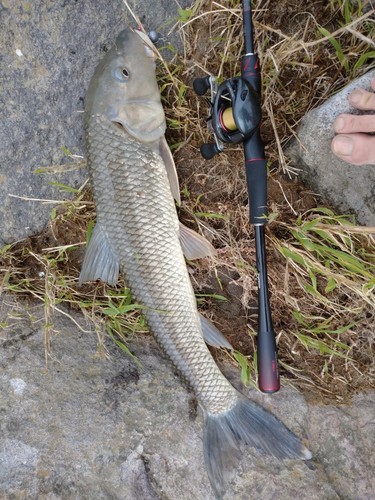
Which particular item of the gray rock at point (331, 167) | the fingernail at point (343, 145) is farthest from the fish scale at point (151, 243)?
the fingernail at point (343, 145)

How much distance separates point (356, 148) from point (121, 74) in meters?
1.26

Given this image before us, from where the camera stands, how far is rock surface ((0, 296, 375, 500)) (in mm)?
2438

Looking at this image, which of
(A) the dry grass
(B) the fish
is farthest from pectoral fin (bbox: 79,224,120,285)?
(A) the dry grass

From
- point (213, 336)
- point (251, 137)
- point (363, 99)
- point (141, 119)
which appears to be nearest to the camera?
point (363, 99)

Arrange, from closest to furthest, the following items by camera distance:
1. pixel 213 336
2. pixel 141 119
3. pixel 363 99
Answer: pixel 363 99 < pixel 141 119 < pixel 213 336

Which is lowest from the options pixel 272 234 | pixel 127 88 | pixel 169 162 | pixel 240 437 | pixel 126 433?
pixel 240 437

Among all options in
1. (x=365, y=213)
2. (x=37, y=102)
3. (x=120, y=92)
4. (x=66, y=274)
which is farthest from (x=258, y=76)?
(x=66, y=274)

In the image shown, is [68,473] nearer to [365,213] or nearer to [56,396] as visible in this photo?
[56,396]

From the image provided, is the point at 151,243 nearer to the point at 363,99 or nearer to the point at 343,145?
the point at 343,145

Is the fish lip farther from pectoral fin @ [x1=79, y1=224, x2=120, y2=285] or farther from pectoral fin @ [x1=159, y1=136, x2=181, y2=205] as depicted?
pectoral fin @ [x1=79, y1=224, x2=120, y2=285]

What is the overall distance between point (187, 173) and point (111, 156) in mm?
532

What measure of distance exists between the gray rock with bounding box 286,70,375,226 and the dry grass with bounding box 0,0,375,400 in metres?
0.08

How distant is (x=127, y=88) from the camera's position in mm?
2467

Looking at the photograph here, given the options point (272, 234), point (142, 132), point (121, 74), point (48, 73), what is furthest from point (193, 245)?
point (48, 73)
